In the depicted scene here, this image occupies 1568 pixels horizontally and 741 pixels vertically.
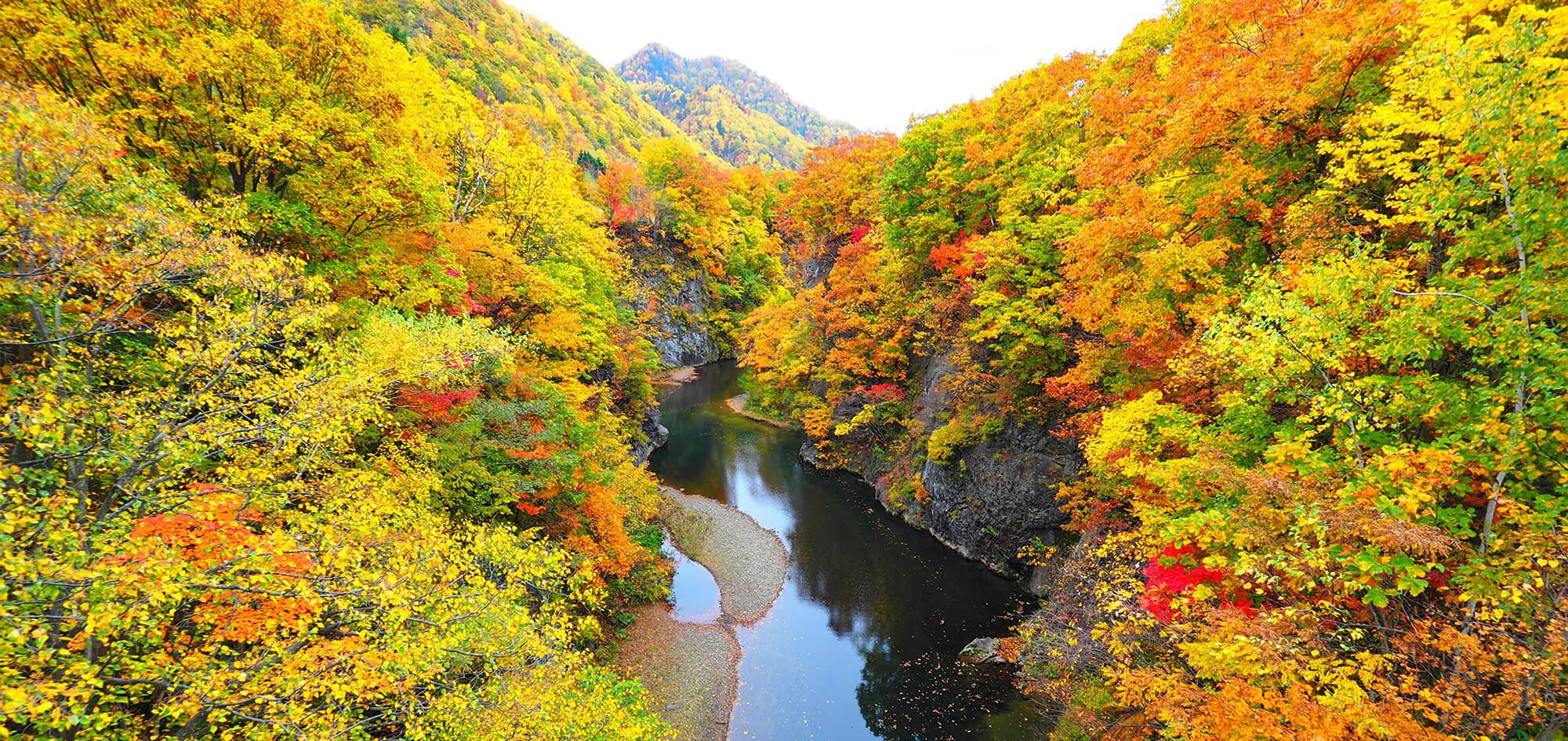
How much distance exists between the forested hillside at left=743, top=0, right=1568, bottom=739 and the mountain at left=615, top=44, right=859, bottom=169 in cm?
9450

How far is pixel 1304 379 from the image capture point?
7613mm

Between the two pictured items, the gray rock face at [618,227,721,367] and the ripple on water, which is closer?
the ripple on water

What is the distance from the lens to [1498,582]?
200 inches

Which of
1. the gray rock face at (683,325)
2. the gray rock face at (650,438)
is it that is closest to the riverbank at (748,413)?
the gray rock face at (650,438)

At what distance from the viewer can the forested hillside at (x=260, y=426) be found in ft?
16.4

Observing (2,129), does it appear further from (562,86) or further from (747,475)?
(562,86)

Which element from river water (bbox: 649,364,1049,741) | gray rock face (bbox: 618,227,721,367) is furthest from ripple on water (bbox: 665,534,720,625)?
gray rock face (bbox: 618,227,721,367)

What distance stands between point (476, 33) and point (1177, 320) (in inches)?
2647

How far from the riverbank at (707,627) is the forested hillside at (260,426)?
1.57m

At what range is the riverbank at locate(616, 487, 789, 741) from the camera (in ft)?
43.6

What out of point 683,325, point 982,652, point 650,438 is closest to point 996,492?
point 982,652

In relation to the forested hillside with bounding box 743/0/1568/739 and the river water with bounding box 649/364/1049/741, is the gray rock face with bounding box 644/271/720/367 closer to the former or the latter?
the river water with bounding box 649/364/1049/741

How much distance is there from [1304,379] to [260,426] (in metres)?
14.4

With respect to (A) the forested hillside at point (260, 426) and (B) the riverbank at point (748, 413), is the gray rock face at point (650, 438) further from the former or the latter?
(A) the forested hillside at point (260, 426)
